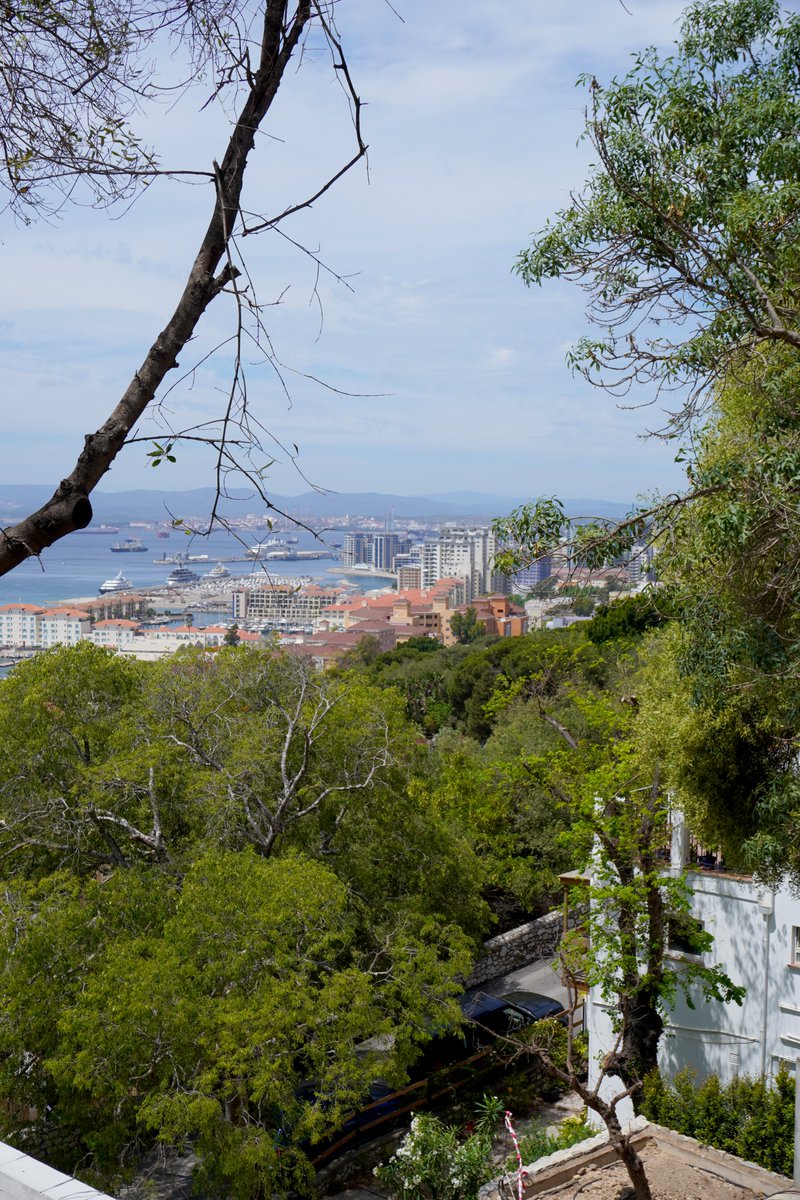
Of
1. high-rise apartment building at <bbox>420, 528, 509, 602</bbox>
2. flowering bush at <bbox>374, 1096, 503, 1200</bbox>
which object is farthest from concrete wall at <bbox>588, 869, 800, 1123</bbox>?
high-rise apartment building at <bbox>420, 528, 509, 602</bbox>

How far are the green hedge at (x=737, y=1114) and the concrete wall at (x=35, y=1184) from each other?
21.9 feet

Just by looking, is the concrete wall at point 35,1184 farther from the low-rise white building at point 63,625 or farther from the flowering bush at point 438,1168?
the low-rise white building at point 63,625

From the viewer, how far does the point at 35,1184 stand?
80.6 inches

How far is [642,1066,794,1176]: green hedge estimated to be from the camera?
7.38 m

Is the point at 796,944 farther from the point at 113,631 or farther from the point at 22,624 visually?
the point at 22,624

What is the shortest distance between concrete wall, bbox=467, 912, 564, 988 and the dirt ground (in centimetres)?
708

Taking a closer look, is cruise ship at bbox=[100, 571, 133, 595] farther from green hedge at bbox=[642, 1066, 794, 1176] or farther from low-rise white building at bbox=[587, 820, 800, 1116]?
green hedge at bbox=[642, 1066, 794, 1176]

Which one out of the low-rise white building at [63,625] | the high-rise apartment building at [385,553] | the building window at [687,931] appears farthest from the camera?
the high-rise apartment building at [385,553]

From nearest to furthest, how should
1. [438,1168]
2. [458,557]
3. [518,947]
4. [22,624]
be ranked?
[438,1168] < [518,947] < [22,624] < [458,557]

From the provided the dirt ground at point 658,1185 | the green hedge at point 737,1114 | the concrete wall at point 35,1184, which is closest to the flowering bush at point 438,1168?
the dirt ground at point 658,1185

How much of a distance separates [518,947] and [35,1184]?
Result: 46.2 ft

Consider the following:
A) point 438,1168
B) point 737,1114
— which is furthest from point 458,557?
point 438,1168

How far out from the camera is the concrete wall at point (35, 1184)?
2.01 meters

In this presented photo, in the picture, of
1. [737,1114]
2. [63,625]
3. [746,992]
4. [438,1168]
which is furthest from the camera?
[63,625]
